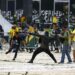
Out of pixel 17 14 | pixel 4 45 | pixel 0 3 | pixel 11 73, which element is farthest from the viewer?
pixel 0 3

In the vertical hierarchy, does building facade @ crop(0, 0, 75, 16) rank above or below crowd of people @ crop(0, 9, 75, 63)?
above

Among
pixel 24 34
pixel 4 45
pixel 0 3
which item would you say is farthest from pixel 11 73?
pixel 0 3

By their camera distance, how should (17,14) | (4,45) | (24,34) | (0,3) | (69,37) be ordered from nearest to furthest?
(69,37) → (24,34) → (4,45) → (17,14) → (0,3)

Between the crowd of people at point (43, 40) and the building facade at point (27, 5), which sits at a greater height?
the building facade at point (27, 5)

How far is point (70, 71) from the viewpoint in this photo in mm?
18328

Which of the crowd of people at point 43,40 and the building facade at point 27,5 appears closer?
the crowd of people at point 43,40

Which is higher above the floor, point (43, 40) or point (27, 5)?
point (27, 5)

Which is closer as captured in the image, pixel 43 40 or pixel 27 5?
pixel 43 40

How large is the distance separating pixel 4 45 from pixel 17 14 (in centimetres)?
1130

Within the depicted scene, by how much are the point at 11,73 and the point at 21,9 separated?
27.0 metres

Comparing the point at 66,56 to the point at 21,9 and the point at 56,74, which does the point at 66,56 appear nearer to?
the point at 56,74

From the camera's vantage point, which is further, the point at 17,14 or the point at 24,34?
the point at 17,14

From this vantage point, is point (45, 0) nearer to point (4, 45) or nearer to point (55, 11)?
point (55, 11)

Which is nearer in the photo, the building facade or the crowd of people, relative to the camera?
the crowd of people
